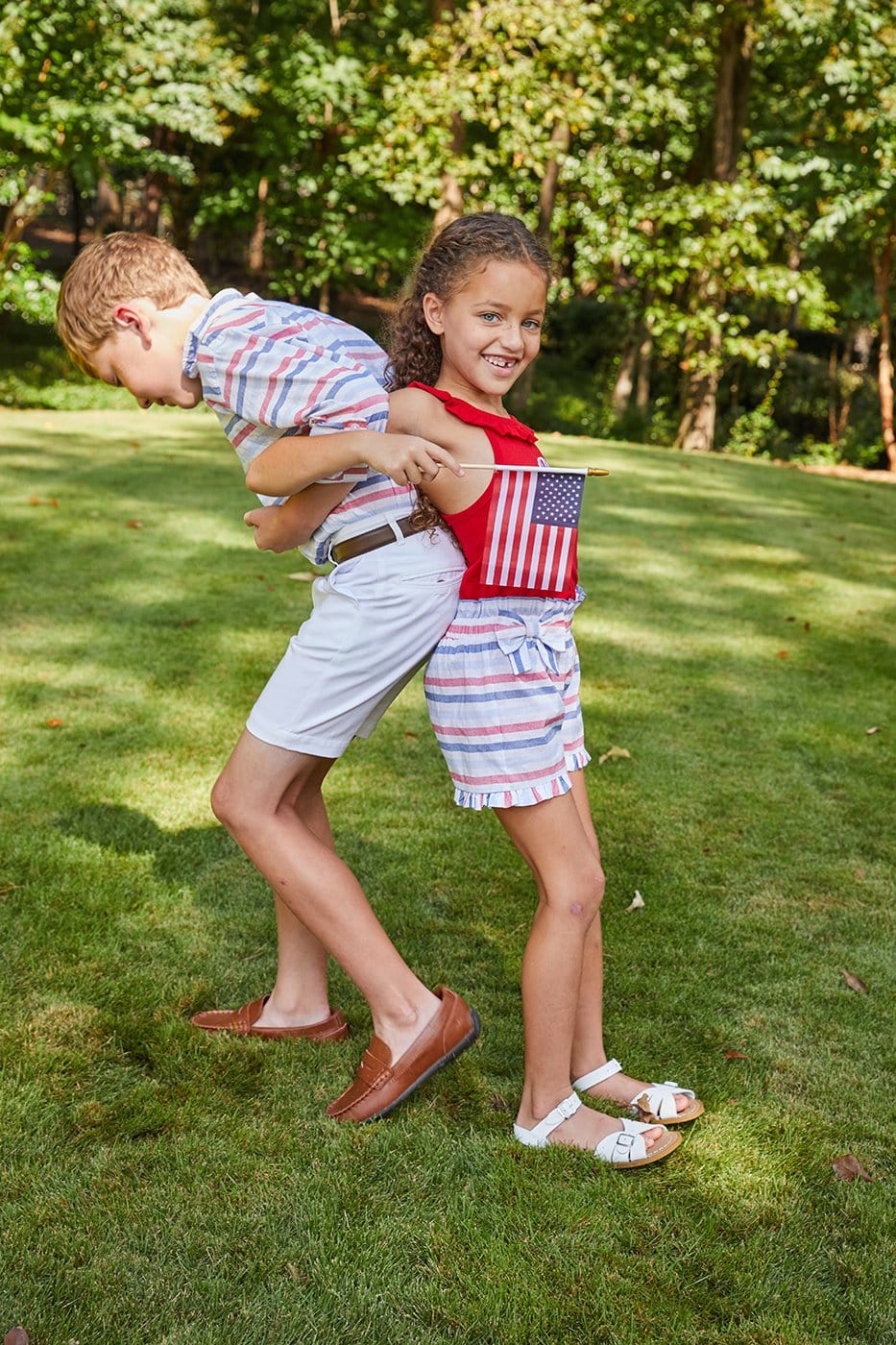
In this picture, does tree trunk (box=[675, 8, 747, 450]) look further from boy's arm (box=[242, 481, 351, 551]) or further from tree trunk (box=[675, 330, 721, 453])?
boy's arm (box=[242, 481, 351, 551])

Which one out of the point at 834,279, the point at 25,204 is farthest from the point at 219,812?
the point at 834,279

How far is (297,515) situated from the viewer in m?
2.38

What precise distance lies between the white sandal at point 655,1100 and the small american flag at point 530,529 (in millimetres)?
1069

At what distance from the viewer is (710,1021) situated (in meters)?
2.99

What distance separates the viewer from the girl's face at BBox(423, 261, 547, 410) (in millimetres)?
2348

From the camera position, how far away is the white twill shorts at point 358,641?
2369mm

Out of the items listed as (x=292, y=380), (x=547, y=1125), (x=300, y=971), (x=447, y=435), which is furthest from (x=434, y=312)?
(x=547, y=1125)

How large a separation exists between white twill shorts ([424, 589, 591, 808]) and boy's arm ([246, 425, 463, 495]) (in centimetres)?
32

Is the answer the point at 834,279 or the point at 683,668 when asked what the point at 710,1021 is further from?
the point at 834,279

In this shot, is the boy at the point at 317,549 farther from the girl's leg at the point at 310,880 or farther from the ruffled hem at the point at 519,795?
the ruffled hem at the point at 519,795

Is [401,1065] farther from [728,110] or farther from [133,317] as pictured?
[728,110]

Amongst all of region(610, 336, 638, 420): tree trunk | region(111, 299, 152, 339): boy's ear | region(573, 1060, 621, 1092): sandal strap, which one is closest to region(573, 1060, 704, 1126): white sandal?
region(573, 1060, 621, 1092): sandal strap

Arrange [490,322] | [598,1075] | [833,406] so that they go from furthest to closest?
1. [833,406]
2. [598,1075]
3. [490,322]

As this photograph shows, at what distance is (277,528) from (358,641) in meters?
0.28
